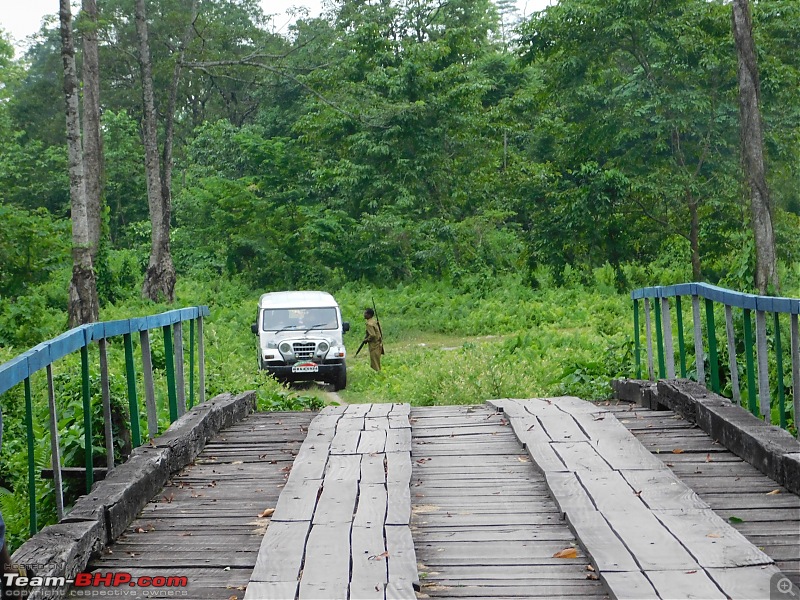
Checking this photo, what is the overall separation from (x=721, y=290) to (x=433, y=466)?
266cm

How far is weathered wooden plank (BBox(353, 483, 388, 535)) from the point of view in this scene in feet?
15.6

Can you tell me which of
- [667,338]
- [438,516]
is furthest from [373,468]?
[667,338]

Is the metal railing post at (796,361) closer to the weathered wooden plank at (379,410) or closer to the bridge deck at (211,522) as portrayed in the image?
the bridge deck at (211,522)

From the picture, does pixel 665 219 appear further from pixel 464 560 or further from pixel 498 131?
pixel 464 560

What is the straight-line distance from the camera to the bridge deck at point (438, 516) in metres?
4.02

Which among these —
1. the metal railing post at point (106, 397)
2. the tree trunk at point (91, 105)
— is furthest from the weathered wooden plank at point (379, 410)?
the tree trunk at point (91, 105)

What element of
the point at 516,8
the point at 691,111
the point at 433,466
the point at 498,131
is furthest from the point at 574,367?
the point at 516,8

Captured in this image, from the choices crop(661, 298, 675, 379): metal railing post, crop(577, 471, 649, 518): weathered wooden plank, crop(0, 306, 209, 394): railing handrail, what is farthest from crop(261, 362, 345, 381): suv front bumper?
crop(577, 471, 649, 518): weathered wooden plank

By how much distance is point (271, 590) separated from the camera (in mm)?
3895

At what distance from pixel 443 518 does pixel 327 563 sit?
978 millimetres

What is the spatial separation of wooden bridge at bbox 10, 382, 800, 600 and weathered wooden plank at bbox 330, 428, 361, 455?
0.07 feet

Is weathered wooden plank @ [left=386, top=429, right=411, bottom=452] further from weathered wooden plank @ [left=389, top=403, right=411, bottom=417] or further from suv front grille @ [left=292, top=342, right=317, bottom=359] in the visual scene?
suv front grille @ [left=292, top=342, right=317, bottom=359]

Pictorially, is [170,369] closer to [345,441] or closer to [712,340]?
[345,441]

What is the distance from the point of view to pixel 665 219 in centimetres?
2731
